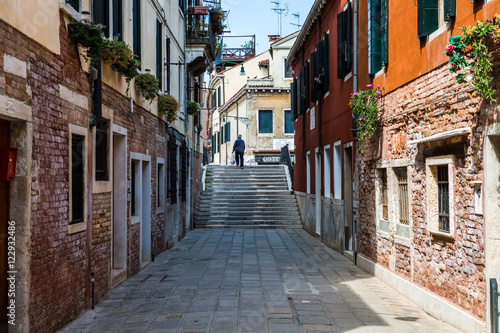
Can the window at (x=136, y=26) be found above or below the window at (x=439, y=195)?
above

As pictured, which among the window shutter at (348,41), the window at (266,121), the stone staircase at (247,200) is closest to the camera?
A: the window shutter at (348,41)

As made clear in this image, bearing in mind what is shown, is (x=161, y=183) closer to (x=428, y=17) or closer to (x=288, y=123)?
(x=428, y=17)

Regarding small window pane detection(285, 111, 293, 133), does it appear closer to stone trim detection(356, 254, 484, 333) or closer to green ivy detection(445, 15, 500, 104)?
stone trim detection(356, 254, 484, 333)

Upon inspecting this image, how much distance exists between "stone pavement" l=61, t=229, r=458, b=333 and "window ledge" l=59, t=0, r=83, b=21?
360 cm

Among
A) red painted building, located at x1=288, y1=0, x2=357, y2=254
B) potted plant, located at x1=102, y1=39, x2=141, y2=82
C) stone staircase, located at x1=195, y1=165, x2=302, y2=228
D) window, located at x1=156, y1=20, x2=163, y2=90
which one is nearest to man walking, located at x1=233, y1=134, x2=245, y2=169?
stone staircase, located at x1=195, y1=165, x2=302, y2=228

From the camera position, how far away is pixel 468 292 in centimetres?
661

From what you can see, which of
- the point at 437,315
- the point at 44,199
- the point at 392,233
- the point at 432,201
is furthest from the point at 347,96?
the point at 44,199

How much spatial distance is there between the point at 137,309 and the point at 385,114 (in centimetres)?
516

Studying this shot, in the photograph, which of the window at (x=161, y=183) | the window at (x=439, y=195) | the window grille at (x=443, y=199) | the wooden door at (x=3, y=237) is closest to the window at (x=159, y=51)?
the window at (x=161, y=183)

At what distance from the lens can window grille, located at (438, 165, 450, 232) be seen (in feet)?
24.5

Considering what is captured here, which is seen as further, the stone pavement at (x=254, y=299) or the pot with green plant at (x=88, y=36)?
the pot with green plant at (x=88, y=36)

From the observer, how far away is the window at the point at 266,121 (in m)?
35.4

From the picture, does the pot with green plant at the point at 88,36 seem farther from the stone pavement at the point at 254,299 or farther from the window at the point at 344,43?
the window at the point at 344,43

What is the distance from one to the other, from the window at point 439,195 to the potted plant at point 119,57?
455cm
